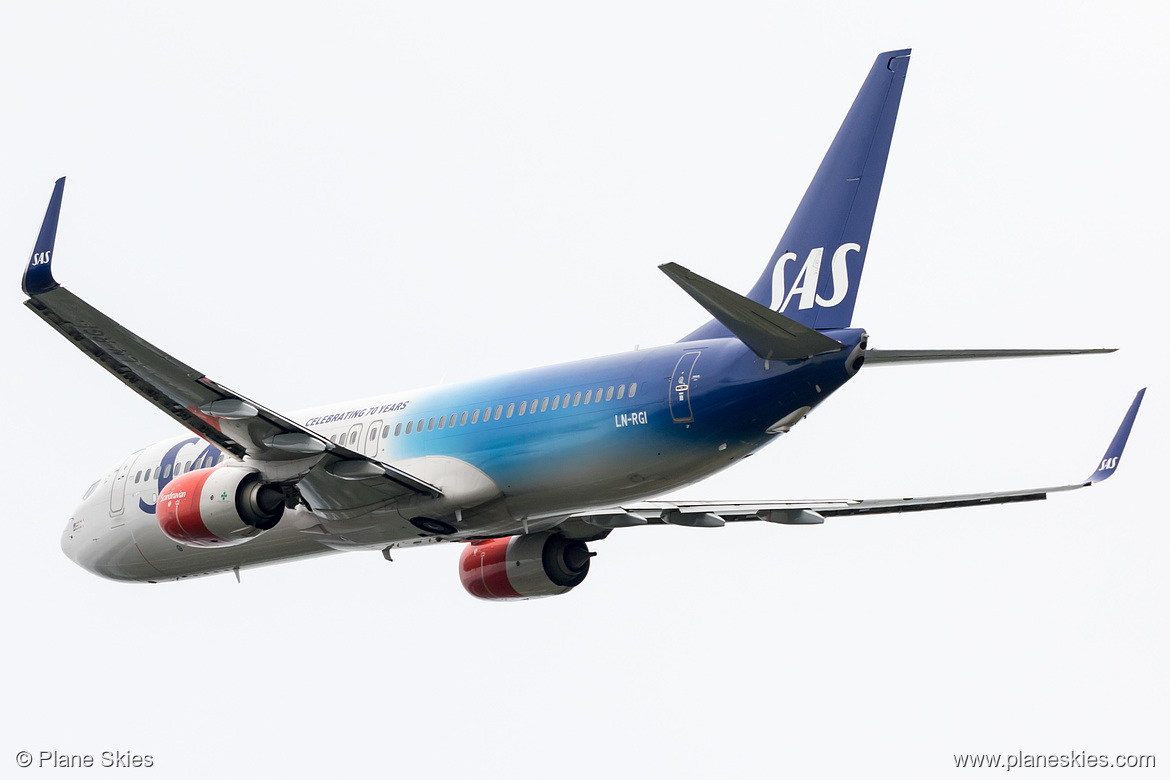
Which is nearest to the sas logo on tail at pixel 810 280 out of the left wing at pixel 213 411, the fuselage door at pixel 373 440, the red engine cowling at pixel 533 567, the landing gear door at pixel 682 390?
the landing gear door at pixel 682 390

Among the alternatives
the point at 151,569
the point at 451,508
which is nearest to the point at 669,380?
the point at 451,508

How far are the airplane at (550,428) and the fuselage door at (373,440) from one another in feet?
0.10

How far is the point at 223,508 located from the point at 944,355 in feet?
39.7

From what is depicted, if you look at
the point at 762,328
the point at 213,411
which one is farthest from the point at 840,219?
the point at 213,411

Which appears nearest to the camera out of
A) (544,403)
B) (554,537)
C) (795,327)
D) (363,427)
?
(795,327)

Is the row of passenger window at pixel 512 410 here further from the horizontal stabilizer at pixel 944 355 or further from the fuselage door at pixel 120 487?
the fuselage door at pixel 120 487

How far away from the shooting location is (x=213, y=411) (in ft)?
81.7

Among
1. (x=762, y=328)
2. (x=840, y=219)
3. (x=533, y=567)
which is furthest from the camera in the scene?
(x=533, y=567)

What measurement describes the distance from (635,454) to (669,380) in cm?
130

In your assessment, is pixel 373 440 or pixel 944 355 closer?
pixel 944 355

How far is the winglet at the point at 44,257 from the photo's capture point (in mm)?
21922

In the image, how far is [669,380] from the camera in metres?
24.9

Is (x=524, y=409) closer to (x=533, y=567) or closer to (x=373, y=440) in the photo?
(x=373, y=440)

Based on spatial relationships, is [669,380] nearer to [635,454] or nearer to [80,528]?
[635,454]
